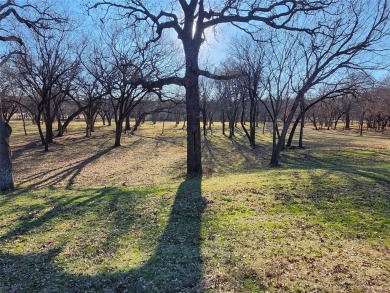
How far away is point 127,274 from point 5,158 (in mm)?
7790

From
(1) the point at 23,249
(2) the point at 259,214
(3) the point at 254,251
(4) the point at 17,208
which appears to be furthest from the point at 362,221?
(4) the point at 17,208

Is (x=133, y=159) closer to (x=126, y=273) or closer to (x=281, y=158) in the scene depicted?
(x=281, y=158)

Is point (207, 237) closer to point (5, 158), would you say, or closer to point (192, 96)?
point (192, 96)

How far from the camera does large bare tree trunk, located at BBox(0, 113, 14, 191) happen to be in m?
9.50

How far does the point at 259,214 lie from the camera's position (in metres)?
6.35

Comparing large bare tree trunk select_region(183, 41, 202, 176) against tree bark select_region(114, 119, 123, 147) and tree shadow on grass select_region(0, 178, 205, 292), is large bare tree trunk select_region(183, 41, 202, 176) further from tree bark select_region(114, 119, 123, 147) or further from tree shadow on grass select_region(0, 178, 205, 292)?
tree bark select_region(114, 119, 123, 147)

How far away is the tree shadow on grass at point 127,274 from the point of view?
3.94m

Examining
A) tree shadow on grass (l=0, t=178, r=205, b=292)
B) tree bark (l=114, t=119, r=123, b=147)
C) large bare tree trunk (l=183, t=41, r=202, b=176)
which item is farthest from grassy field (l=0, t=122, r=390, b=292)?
tree bark (l=114, t=119, r=123, b=147)

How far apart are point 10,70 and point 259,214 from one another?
28.2 m

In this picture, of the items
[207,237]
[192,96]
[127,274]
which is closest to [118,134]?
[192,96]

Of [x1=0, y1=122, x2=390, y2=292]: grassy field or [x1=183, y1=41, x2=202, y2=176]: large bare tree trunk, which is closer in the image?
[x1=0, y1=122, x2=390, y2=292]: grassy field

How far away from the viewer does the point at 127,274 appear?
420 centimetres

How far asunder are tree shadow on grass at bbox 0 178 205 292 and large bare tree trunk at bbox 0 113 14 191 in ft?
16.1

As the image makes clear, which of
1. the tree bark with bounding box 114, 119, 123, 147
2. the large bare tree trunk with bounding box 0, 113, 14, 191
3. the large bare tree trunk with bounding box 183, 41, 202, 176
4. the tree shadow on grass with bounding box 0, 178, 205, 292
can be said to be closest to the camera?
the tree shadow on grass with bounding box 0, 178, 205, 292
